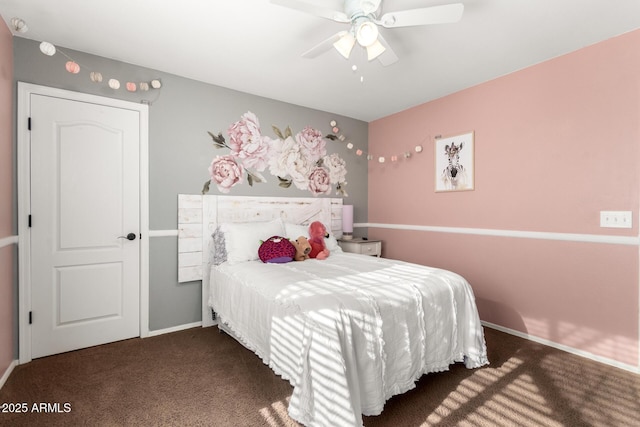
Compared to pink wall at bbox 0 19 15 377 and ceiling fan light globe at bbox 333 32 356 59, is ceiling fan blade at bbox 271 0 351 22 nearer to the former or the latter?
ceiling fan light globe at bbox 333 32 356 59

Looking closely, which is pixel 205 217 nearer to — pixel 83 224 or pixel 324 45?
pixel 83 224

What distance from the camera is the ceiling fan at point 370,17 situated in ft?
5.56

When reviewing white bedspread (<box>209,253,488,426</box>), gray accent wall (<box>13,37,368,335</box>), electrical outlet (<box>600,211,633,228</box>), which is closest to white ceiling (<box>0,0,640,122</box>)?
gray accent wall (<box>13,37,368,335</box>)

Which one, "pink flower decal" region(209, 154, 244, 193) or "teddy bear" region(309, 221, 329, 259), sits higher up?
"pink flower decal" region(209, 154, 244, 193)

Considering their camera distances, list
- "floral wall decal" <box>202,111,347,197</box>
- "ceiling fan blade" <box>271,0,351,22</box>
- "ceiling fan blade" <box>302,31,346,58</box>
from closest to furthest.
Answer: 1. "ceiling fan blade" <box>271,0,351,22</box>
2. "ceiling fan blade" <box>302,31,346,58</box>
3. "floral wall decal" <box>202,111,347,197</box>

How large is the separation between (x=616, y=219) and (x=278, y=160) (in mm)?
3047

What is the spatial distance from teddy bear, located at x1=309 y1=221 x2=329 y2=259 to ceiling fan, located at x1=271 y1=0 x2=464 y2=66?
172 centimetres

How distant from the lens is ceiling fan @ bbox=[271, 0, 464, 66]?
1693 millimetres

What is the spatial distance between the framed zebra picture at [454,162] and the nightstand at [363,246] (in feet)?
3.34

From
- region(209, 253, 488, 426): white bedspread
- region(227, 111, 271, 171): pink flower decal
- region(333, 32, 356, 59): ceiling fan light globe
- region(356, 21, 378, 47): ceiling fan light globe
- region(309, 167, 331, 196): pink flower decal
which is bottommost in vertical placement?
region(209, 253, 488, 426): white bedspread

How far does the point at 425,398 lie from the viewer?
6.25 ft

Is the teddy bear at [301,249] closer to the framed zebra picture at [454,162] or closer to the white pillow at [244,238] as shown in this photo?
the white pillow at [244,238]

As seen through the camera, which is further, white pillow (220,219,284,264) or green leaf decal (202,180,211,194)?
green leaf decal (202,180,211,194)

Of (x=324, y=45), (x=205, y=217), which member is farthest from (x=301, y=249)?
(x=324, y=45)
